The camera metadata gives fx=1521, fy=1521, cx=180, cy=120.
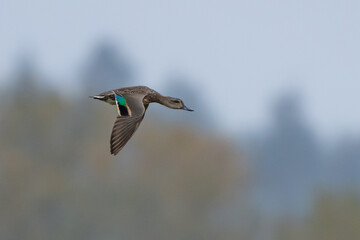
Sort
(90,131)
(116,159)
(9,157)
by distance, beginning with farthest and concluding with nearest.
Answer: (90,131) < (116,159) < (9,157)

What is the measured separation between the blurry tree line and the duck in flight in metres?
24.3

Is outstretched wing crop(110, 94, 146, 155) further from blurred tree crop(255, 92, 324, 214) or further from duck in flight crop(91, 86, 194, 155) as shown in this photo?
blurred tree crop(255, 92, 324, 214)

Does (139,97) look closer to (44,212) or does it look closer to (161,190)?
(44,212)

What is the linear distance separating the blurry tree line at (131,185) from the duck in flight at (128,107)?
2429cm

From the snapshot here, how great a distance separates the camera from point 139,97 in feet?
36.0

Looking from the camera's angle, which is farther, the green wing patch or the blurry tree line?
the blurry tree line

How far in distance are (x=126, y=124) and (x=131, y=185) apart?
30148 millimetres

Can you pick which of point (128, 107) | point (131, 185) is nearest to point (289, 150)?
point (131, 185)

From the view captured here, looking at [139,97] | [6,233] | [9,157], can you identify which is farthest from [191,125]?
[139,97]

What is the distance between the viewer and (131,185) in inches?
1585

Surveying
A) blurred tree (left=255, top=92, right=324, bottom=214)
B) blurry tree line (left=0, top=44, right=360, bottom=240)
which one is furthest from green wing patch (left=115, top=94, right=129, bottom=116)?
blurred tree (left=255, top=92, right=324, bottom=214)

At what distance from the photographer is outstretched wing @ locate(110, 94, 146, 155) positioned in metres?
9.95

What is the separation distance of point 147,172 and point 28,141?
12.9 feet

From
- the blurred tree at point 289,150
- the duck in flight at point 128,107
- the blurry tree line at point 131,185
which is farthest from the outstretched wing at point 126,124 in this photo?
the blurred tree at point 289,150
